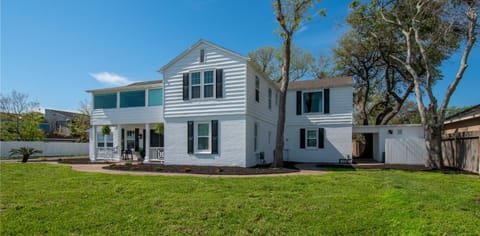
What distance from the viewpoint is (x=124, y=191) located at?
6848mm

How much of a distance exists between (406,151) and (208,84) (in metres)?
11.2

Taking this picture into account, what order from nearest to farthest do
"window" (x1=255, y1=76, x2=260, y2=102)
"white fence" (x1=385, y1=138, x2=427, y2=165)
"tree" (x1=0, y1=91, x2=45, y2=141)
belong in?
"window" (x1=255, y1=76, x2=260, y2=102)
"white fence" (x1=385, y1=138, x2=427, y2=165)
"tree" (x1=0, y1=91, x2=45, y2=141)

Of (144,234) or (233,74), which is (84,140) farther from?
(144,234)

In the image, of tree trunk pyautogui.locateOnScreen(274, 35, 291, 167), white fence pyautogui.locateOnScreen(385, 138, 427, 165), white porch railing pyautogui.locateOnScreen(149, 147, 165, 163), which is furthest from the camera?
white porch railing pyautogui.locateOnScreen(149, 147, 165, 163)

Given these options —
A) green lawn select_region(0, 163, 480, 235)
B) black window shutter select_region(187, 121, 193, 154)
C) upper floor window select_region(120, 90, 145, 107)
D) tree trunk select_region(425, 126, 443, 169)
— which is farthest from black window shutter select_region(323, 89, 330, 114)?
upper floor window select_region(120, 90, 145, 107)

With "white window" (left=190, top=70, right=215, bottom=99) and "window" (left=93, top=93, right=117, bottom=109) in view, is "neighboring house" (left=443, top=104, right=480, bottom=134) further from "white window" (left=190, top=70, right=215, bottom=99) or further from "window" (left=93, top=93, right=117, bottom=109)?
"window" (left=93, top=93, right=117, bottom=109)

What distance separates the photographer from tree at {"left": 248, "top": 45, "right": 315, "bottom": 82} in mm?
28750

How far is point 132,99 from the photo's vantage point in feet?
51.6

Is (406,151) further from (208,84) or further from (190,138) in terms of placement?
(190,138)

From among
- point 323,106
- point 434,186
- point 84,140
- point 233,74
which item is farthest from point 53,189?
point 84,140

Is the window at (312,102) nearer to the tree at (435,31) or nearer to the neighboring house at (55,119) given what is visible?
the tree at (435,31)

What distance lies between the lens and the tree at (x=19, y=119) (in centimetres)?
2647

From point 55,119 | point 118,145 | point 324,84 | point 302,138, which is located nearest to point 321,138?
point 302,138

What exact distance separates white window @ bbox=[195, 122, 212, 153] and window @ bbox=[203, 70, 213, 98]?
139 cm
